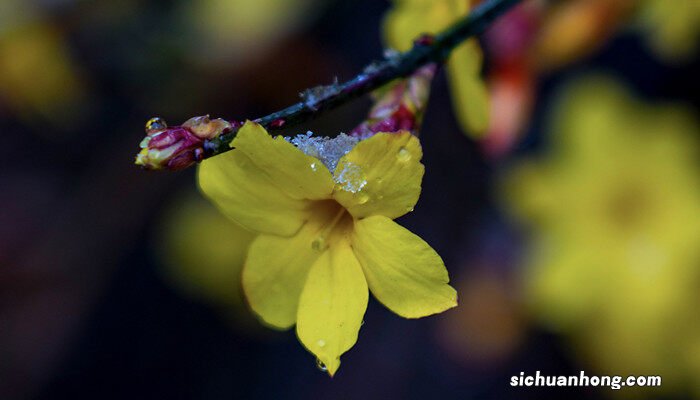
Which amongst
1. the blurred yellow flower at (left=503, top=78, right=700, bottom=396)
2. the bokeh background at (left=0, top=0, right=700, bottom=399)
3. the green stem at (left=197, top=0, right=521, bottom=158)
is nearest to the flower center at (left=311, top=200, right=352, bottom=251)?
the green stem at (left=197, top=0, right=521, bottom=158)

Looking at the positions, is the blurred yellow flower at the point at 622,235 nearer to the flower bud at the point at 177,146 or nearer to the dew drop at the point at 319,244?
the dew drop at the point at 319,244

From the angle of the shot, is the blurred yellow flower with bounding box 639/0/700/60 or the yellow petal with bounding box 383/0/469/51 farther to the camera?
the blurred yellow flower with bounding box 639/0/700/60

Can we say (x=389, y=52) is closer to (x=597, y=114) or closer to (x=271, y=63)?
(x=597, y=114)

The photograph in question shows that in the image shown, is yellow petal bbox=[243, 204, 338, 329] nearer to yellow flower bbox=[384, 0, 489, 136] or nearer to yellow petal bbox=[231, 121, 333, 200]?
yellow petal bbox=[231, 121, 333, 200]

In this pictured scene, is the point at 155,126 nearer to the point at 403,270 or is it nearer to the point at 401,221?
the point at 403,270

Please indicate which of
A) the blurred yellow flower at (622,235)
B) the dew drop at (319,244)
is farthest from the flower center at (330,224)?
the blurred yellow flower at (622,235)

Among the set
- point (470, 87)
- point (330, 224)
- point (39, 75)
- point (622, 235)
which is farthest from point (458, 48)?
point (39, 75)

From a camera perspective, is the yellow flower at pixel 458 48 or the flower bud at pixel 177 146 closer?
the flower bud at pixel 177 146
